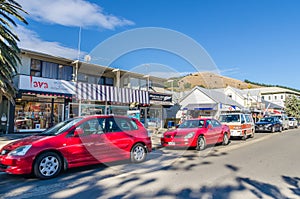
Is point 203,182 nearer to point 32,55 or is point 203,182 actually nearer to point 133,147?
point 133,147

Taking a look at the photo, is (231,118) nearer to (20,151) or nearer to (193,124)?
(193,124)

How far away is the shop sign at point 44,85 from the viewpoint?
16.3m

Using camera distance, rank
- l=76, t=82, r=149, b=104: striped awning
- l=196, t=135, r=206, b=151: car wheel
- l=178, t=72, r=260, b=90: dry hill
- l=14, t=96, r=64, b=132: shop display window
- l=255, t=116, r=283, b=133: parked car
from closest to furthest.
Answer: l=196, t=135, r=206, b=151: car wheel → l=14, t=96, r=64, b=132: shop display window → l=76, t=82, r=149, b=104: striped awning → l=255, t=116, r=283, b=133: parked car → l=178, t=72, r=260, b=90: dry hill

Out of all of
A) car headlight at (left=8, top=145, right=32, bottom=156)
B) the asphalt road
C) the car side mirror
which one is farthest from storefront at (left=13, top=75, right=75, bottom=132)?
car headlight at (left=8, top=145, right=32, bottom=156)

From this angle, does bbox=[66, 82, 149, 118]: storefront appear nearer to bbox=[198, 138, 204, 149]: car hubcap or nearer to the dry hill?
bbox=[198, 138, 204, 149]: car hubcap

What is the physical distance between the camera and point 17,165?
6.02m

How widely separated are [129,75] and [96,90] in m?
6.36

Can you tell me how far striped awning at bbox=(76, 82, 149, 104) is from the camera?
19.5m

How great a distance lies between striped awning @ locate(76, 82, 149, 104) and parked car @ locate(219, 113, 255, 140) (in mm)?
8402

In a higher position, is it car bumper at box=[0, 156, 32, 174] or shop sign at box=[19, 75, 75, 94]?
shop sign at box=[19, 75, 75, 94]

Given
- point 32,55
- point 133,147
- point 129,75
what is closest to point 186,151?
point 133,147

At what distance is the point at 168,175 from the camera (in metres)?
6.79

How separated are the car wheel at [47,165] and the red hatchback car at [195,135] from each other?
5.83 metres

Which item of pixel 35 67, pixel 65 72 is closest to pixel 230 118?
pixel 65 72
